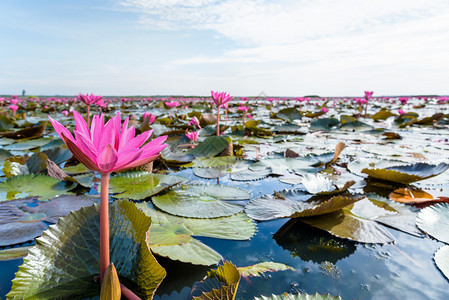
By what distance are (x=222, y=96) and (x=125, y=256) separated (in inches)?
79.8

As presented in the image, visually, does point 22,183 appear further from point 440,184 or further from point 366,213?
point 440,184

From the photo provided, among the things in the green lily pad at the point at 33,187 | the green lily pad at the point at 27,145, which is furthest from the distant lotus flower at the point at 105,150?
the green lily pad at the point at 27,145

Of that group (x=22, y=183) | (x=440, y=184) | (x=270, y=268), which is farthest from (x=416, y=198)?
(x=22, y=183)

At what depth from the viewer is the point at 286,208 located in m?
1.17

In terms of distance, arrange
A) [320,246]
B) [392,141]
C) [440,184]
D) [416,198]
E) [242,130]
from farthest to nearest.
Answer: [242,130] < [392,141] < [440,184] < [416,198] < [320,246]

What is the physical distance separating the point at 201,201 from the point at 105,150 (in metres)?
0.89

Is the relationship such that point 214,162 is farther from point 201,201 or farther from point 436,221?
point 436,221

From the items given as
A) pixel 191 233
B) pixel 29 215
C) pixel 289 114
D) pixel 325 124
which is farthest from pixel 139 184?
pixel 289 114

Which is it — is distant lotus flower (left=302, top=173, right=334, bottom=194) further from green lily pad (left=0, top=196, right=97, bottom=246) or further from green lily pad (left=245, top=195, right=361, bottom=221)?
green lily pad (left=0, top=196, right=97, bottom=246)

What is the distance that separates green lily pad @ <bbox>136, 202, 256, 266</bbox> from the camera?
821mm

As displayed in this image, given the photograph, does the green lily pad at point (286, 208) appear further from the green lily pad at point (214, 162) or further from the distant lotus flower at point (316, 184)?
the green lily pad at point (214, 162)

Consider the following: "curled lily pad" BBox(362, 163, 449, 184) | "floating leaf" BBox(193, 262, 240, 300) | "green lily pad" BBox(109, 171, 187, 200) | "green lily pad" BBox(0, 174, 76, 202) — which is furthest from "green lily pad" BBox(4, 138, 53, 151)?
"curled lily pad" BBox(362, 163, 449, 184)

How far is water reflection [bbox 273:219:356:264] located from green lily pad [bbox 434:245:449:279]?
0.24m

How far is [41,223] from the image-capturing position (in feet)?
3.45
